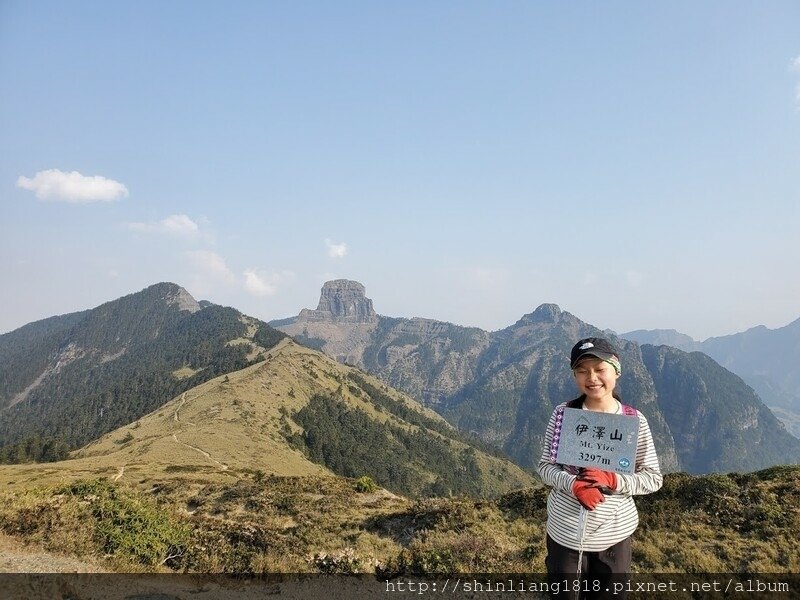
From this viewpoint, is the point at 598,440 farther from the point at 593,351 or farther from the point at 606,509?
the point at 593,351

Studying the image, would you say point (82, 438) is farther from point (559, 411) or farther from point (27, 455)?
point (559, 411)

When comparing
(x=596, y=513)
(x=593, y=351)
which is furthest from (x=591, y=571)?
(x=593, y=351)

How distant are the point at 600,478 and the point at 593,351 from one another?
4.94 ft

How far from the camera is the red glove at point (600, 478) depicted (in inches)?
199

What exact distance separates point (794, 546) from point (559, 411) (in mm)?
14445

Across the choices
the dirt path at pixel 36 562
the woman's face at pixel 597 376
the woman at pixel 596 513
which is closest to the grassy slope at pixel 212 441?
the dirt path at pixel 36 562

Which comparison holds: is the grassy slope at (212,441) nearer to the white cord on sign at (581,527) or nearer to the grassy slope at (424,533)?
the grassy slope at (424,533)

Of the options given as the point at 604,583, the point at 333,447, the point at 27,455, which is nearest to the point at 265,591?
the point at 604,583

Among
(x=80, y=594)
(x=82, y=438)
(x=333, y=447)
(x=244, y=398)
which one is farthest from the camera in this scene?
(x=82, y=438)

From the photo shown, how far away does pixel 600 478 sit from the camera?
16.7 feet

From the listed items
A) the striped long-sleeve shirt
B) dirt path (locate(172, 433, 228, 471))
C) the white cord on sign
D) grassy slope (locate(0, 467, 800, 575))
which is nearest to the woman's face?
the striped long-sleeve shirt

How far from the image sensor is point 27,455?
112062 mm

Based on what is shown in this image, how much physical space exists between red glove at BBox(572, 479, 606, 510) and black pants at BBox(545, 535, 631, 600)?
0.99m

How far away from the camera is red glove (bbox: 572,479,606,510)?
5.00 m
